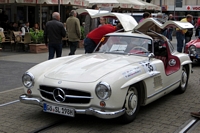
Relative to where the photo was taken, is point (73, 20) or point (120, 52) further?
point (73, 20)

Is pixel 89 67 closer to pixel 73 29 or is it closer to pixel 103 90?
pixel 103 90

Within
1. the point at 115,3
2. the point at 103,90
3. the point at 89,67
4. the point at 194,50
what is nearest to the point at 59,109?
the point at 103,90

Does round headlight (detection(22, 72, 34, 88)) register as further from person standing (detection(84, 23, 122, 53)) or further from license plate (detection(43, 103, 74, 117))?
person standing (detection(84, 23, 122, 53))

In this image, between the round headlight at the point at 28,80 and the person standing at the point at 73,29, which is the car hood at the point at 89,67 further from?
the person standing at the point at 73,29

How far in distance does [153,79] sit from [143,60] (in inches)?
16.1

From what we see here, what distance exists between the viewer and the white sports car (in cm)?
483

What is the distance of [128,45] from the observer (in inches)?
255

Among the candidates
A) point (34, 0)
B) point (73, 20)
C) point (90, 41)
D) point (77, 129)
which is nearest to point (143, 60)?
point (77, 129)

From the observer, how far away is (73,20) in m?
10.9

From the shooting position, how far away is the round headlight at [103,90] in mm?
4754

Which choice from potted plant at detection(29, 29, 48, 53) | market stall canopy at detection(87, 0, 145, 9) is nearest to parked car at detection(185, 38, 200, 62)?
potted plant at detection(29, 29, 48, 53)

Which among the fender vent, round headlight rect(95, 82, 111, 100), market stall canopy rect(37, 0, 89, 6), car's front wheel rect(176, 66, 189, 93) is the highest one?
market stall canopy rect(37, 0, 89, 6)

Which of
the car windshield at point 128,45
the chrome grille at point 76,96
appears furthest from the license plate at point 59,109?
the car windshield at point 128,45

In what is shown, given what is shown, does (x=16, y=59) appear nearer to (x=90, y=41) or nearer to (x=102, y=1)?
(x=90, y=41)
